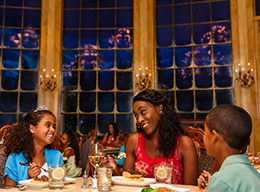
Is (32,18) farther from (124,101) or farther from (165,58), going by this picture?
(165,58)

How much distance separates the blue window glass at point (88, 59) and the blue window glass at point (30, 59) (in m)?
1.25

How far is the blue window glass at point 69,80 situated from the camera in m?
7.61

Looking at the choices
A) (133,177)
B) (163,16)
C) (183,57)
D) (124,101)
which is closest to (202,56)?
(183,57)

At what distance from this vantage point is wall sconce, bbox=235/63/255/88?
6673 mm

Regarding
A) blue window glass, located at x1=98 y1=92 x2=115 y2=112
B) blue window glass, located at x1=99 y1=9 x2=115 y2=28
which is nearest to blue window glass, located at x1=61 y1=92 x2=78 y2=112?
blue window glass, located at x1=98 y1=92 x2=115 y2=112

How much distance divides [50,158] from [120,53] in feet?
18.4

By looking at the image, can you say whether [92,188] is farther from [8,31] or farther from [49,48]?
[8,31]

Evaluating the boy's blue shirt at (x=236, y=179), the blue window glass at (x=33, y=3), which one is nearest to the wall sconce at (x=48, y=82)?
the blue window glass at (x=33, y=3)

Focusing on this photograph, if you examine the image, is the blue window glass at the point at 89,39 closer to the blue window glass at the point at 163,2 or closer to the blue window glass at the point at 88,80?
the blue window glass at the point at 88,80

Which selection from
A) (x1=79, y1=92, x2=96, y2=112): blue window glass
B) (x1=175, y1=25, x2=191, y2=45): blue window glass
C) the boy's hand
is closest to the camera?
the boy's hand

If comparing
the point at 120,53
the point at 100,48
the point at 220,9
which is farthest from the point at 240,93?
the point at 100,48

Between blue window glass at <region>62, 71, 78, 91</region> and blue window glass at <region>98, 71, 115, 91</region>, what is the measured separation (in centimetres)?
68

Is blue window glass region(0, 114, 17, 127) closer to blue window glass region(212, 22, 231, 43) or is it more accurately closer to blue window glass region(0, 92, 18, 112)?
→ blue window glass region(0, 92, 18, 112)

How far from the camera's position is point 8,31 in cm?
758
